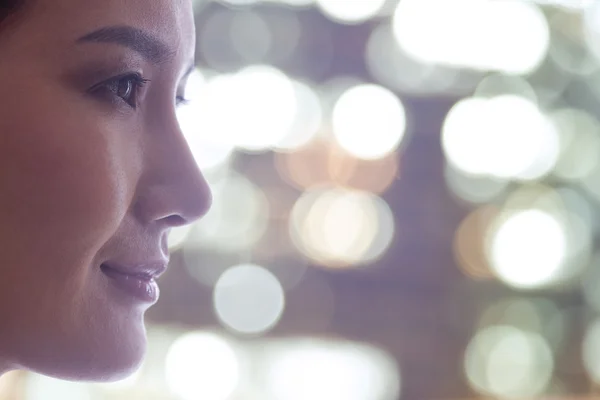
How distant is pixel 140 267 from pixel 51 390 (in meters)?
1.98

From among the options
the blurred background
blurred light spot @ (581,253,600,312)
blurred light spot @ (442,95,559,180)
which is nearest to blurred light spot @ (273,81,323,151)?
the blurred background

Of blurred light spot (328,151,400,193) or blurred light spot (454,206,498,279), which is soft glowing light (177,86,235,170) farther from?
blurred light spot (454,206,498,279)

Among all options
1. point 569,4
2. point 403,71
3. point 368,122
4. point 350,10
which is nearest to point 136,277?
point 368,122

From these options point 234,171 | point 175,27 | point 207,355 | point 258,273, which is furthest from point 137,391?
point 175,27

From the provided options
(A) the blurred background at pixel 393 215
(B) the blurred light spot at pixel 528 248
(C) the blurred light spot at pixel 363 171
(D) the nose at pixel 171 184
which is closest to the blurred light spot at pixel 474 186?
(A) the blurred background at pixel 393 215

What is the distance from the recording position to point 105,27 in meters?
0.53

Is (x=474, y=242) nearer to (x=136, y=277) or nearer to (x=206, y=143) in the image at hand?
(x=206, y=143)

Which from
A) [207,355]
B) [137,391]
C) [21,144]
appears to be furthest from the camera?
[207,355]

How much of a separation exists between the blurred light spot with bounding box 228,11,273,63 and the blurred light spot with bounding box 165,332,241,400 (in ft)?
3.50

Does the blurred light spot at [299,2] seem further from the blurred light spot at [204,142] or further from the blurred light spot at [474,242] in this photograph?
the blurred light spot at [474,242]

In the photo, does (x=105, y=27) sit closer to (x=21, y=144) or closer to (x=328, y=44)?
(x=21, y=144)

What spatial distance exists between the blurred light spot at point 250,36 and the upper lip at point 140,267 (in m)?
2.13

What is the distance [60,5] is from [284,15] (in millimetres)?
2420

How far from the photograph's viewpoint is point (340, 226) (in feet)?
9.20
